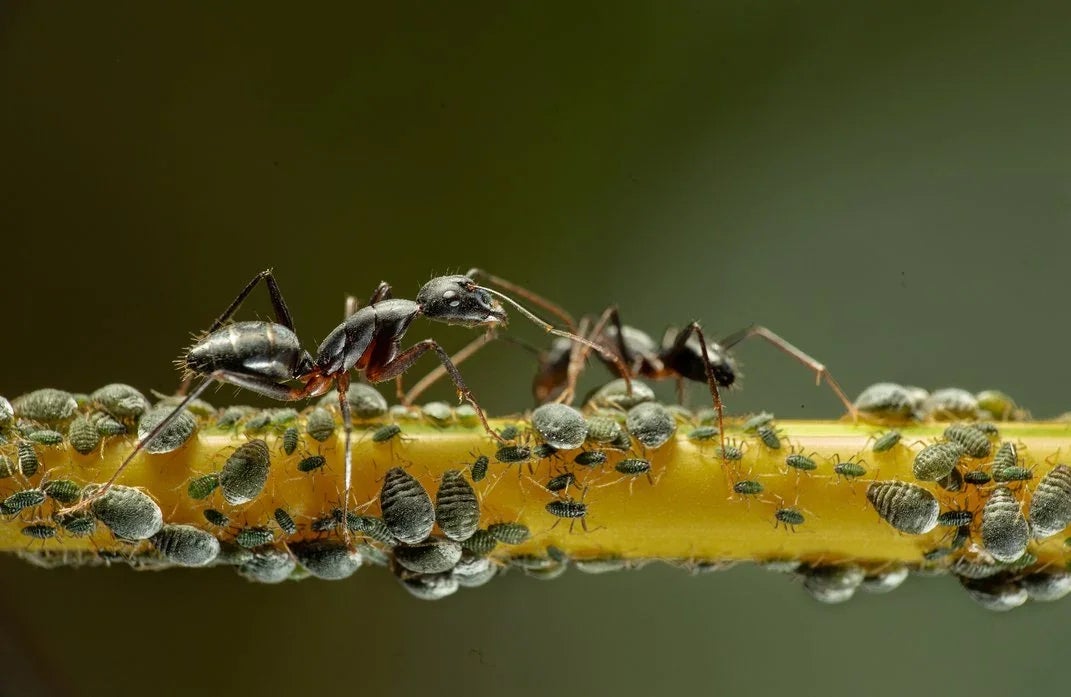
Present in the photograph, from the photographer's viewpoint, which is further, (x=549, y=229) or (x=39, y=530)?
(x=549, y=229)

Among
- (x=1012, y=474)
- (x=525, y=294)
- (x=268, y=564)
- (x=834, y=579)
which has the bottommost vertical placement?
(x=834, y=579)

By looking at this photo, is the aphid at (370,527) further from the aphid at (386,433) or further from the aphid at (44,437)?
the aphid at (44,437)

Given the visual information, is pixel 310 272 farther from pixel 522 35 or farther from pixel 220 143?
pixel 522 35

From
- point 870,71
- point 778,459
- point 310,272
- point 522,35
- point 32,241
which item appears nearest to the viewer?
point 778,459

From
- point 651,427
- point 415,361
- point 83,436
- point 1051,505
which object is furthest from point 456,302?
point 1051,505

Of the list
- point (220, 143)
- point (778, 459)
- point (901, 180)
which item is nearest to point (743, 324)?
point (901, 180)

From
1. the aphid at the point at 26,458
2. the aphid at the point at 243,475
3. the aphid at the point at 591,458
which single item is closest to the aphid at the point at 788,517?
the aphid at the point at 591,458

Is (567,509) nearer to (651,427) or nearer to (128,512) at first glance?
(651,427)
